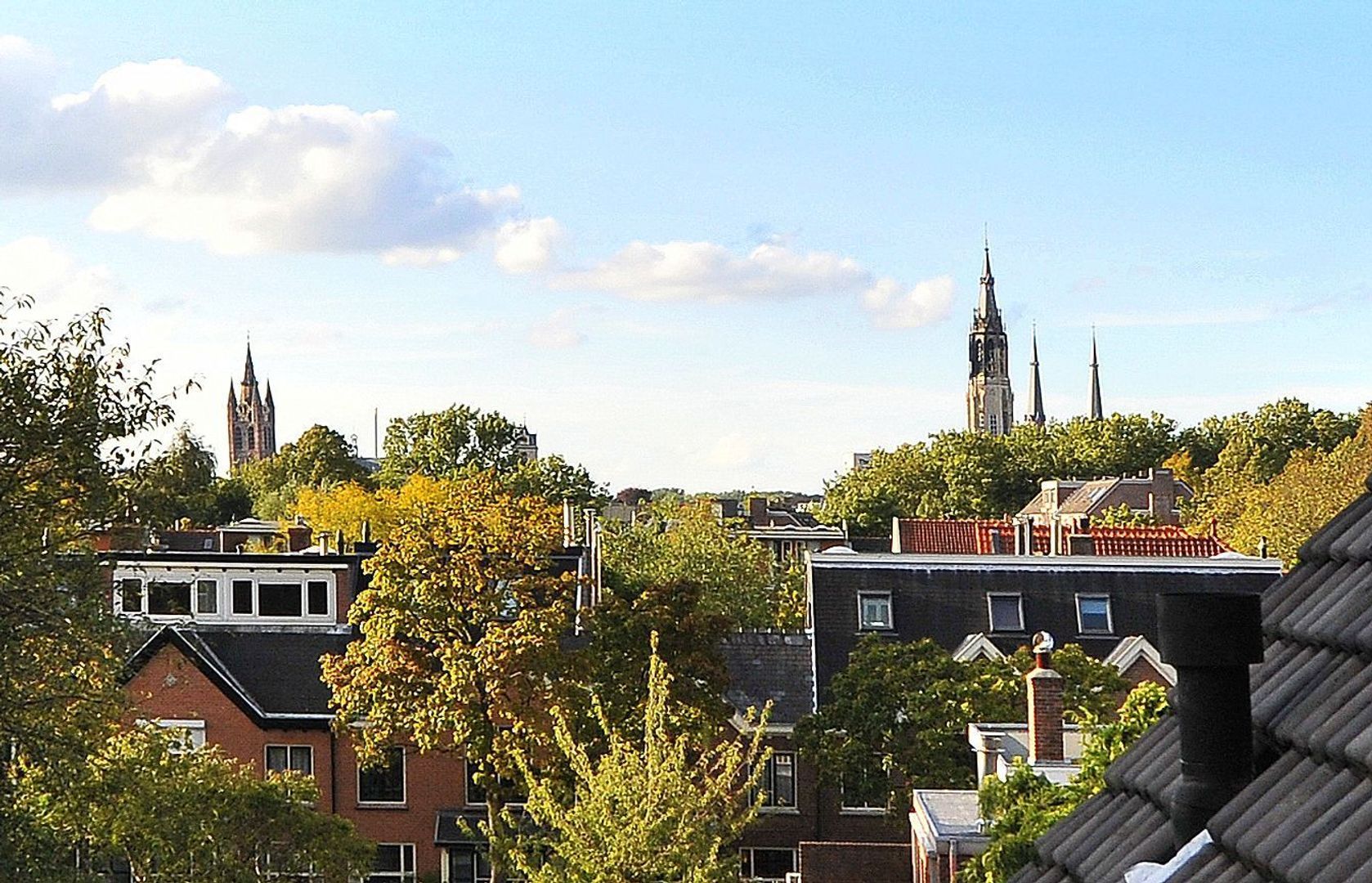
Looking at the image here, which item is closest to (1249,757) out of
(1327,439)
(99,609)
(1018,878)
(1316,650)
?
(1316,650)

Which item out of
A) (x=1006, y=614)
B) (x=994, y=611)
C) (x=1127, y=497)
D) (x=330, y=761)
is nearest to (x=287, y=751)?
(x=330, y=761)

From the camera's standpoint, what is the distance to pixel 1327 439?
390 ft

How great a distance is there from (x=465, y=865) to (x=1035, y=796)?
23315mm

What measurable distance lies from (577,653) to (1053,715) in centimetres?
1469

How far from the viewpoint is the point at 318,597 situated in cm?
4478

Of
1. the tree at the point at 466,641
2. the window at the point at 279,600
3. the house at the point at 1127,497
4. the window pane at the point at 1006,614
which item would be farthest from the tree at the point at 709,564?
the tree at the point at 466,641

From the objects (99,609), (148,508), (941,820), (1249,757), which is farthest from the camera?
(148,508)

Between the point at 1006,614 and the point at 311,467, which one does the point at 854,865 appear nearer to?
the point at 1006,614

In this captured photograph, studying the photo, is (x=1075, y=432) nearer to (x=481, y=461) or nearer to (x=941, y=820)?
(x=481, y=461)

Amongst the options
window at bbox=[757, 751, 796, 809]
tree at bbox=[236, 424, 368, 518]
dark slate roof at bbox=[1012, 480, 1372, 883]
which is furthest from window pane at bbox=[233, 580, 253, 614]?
tree at bbox=[236, 424, 368, 518]

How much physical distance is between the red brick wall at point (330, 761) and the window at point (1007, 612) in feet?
40.9

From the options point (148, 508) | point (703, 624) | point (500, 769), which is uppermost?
point (148, 508)

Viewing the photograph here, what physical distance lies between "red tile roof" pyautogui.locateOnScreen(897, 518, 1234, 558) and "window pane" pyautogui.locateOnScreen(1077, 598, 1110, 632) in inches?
73.1

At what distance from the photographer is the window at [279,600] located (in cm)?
4453
